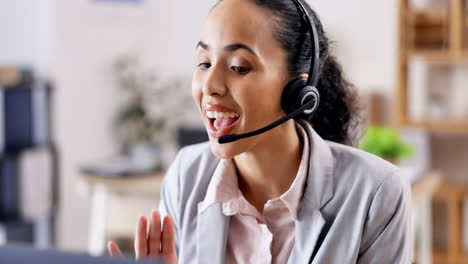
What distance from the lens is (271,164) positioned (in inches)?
43.9

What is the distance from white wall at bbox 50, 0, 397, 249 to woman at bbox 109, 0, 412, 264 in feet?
8.83

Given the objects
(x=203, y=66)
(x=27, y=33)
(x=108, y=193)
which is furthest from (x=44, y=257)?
(x=27, y=33)

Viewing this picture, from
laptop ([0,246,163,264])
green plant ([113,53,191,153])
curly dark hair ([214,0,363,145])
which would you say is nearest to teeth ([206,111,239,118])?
curly dark hair ([214,0,363,145])

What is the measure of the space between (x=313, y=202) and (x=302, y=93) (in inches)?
7.4

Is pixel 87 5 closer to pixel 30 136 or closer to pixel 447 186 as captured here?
pixel 30 136

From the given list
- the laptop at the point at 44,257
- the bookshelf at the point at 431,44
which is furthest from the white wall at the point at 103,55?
the laptop at the point at 44,257

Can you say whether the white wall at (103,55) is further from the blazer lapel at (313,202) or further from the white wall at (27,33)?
the blazer lapel at (313,202)

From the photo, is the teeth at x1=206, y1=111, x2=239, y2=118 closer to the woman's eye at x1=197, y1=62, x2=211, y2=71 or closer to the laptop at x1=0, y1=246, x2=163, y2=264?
the woman's eye at x1=197, y1=62, x2=211, y2=71

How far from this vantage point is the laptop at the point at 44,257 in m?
0.54

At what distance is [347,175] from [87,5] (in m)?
3.35

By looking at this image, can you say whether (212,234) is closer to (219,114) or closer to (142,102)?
(219,114)

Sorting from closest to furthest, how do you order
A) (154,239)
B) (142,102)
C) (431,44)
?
(154,239), (431,44), (142,102)

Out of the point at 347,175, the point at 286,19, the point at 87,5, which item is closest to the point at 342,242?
the point at 347,175

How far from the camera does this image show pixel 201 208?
1.16 meters
